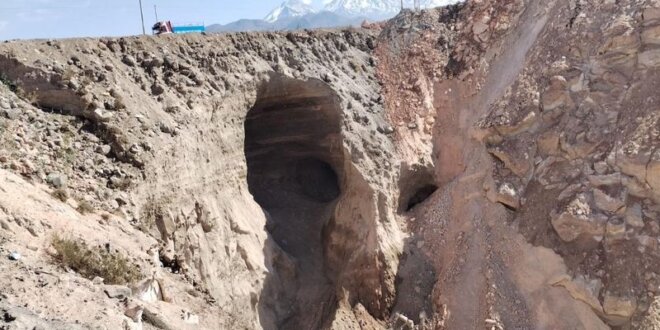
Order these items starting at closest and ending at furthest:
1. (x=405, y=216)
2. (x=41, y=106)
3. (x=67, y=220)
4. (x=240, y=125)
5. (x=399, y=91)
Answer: (x=67, y=220) < (x=41, y=106) < (x=240, y=125) < (x=405, y=216) < (x=399, y=91)

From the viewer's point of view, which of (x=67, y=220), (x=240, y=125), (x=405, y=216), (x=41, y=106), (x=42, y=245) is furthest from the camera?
(x=405, y=216)

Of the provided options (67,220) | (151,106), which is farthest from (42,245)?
(151,106)

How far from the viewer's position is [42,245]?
7.89 m

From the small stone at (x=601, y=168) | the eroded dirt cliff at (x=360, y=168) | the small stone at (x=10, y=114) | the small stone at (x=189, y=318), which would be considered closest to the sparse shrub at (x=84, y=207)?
the eroded dirt cliff at (x=360, y=168)

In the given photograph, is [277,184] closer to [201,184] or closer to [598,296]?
[201,184]

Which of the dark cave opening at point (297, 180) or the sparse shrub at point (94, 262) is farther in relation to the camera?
the dark cave opening at point (297, 180)

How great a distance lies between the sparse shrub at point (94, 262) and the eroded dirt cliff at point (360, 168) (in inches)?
3.6

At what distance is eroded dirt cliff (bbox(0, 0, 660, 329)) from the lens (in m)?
10.7

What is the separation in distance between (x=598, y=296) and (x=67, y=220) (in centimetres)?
1073

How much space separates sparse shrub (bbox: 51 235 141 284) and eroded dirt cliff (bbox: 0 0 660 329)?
9 cm

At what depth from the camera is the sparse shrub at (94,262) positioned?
25.7ft

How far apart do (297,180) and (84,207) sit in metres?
10.1

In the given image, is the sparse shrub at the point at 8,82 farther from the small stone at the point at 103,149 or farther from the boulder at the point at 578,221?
the boulder at the point at 578,221

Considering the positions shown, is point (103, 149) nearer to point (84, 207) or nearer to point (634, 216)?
point (84, 207)
